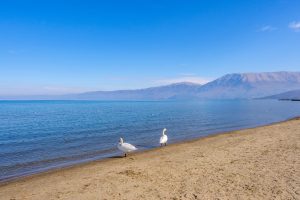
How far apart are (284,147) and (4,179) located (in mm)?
18633

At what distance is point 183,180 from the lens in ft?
40.3

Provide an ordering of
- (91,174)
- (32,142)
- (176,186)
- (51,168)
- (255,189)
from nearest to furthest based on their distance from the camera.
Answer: (255,189)
(176,186)
(91,174)
(51,168)
(32,142)

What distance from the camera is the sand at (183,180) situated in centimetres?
1059

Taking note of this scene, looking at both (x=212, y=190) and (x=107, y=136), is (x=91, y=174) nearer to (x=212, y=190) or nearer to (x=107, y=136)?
(x=212, y=190)

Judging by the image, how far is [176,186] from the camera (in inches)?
451

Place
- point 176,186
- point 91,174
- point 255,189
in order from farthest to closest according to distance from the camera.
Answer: point 91,174 < point 176,186 < point 255,189

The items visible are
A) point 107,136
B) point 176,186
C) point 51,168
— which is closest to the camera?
point 176,186

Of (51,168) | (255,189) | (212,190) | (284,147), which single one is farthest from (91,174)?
(284,147)

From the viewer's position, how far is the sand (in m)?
10.6

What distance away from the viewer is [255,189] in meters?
10.7

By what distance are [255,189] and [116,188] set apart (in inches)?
230

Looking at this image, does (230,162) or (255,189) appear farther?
(230,162)

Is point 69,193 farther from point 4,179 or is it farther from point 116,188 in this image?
point 4,179

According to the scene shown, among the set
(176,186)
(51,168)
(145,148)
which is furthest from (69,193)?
(145,148)
